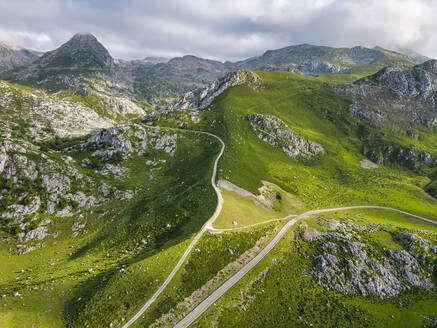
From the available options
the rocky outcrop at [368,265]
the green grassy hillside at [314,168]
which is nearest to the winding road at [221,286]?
the rocky outcrop at [368,265]

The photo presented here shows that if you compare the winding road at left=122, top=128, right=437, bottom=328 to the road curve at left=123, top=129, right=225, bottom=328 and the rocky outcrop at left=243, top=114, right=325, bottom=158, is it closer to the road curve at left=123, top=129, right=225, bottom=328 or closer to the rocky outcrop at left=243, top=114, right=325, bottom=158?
the road curve at left=123, top=129, right=225, bottom=328

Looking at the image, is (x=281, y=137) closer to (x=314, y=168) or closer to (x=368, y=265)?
(x=314, y=168)

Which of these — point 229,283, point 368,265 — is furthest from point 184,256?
point 368,265

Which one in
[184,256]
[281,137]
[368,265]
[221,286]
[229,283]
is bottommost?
[368,265]

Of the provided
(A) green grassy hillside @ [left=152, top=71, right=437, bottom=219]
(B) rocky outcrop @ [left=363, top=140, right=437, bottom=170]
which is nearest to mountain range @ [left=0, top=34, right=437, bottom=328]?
(A) green grassy hillside @ [left=152, top=71, right=437, bottom=219]

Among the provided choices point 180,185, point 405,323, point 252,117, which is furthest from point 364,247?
point 252,117

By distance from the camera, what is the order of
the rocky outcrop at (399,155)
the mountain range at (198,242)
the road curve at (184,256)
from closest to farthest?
the road curve at (184,256), the mountain range at (198,242), the rocky outcrop at (399,155)

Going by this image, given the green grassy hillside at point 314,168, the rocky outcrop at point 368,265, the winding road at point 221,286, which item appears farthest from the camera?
the green grassy hillside at point 314,168

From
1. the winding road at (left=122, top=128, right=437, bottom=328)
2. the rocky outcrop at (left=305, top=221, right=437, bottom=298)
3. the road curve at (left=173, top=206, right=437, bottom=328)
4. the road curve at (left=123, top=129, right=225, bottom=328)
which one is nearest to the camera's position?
the road curve at (left=123, top=129, right=225, bottom=328)

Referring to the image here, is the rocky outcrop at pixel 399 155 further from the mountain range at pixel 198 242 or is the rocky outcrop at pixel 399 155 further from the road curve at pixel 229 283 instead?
the road curve at pixel 229 283

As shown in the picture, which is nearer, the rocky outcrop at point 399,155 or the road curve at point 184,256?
the road curve at point 184,256
